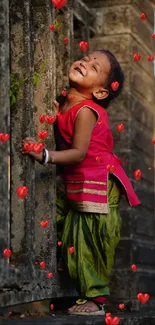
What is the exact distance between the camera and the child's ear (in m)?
6.31

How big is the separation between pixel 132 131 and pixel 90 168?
5.38 feet

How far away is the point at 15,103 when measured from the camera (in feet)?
19.0

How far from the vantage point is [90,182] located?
6.14 meters

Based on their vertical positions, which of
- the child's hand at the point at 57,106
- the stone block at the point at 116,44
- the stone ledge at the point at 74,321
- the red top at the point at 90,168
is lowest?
the stone ledge at the point at 74,321

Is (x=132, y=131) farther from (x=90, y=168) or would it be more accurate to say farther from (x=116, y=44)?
(x=90, y=168)

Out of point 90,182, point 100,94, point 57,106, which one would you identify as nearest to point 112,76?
point 100,94

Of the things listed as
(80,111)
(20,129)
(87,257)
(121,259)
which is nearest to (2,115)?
(20,129)

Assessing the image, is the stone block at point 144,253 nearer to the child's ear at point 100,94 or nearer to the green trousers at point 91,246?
the green trousers at point 91,246

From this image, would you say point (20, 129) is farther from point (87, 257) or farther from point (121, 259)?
point (121, 259)

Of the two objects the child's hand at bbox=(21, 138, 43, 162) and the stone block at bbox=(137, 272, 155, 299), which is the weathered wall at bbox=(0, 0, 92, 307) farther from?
the stone block at bbox=(137, 272, 155, 299)

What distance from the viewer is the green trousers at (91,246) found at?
6141mm

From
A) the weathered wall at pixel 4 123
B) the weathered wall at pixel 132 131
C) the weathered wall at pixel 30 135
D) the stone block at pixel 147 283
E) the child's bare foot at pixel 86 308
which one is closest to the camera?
the weathered wall at pixel 4 123

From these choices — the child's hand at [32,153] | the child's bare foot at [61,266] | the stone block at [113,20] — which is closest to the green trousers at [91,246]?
the child's bare foot at [61,266]

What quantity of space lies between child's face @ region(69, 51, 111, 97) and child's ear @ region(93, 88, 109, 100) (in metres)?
0.02
